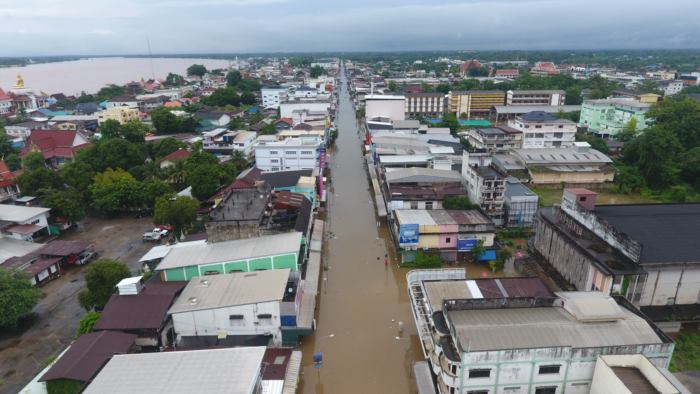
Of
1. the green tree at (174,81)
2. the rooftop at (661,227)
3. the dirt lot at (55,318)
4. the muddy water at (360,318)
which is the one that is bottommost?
the muddy water at (360,318)

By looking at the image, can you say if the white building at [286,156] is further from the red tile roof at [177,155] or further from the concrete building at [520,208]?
the concrete building at [520,208]

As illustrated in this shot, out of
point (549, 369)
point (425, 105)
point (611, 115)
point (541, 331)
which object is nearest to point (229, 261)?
point (541, 331)

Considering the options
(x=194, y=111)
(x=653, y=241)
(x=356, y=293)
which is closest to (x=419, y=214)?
(x=356, y=293)

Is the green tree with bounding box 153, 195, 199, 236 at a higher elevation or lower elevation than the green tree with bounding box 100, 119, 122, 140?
lower

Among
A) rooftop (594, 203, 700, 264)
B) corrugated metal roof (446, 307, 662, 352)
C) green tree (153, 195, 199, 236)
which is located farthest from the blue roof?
green tree (153, 195, 199, 236)

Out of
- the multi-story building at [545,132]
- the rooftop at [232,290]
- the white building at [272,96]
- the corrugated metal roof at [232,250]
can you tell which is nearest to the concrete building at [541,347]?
the rooftop at [232,290]

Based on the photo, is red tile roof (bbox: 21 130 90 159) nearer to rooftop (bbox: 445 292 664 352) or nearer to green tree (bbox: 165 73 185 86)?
rooftop (bbox: 445 292 664 352)
